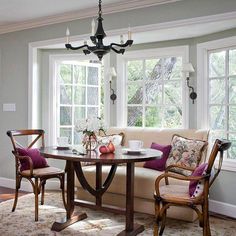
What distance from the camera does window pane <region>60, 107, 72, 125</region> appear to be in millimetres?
5020

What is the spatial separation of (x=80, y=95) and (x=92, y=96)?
19 cm

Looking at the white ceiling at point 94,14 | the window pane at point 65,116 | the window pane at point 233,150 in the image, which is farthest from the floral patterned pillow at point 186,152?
the window pane at point 65,116

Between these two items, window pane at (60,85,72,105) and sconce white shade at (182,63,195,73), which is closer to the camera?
sconce white shade at (182,63,195,73)

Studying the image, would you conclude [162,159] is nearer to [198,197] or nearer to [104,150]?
[104,150]

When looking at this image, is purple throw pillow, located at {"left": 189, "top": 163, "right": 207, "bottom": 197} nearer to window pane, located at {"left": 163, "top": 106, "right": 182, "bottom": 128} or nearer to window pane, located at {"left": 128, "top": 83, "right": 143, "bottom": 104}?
window pane, located at {"left": 163, "top": 106, "right": 182, "bottom": 128}

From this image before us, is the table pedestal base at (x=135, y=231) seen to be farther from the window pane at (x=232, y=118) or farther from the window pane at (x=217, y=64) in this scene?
the window pane at (x=217, y=64)

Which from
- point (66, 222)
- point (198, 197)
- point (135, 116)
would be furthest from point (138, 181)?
point (135, 116)

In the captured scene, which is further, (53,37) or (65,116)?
(65,116)

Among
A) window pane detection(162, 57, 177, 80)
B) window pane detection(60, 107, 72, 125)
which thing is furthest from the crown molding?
window pane detection(60, 107, 72, 125)

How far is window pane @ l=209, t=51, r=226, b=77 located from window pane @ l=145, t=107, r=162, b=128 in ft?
2.99

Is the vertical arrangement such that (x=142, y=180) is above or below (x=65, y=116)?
below

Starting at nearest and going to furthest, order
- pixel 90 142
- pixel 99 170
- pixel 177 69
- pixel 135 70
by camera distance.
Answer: pixel 90 142 < pixel 99 170 < pixel 177 69 < pixel 135 70

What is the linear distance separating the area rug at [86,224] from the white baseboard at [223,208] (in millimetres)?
168

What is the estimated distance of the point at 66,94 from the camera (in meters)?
5.03
